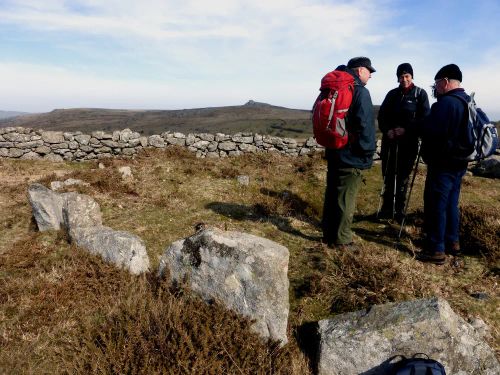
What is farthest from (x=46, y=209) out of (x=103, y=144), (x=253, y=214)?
(x=103, y=144)

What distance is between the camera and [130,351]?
11.7 ft

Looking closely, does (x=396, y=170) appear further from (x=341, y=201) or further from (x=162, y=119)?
(x=162, y=119)

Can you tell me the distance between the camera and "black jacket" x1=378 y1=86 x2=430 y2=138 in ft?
23.2

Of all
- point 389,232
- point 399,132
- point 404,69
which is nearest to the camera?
point 399,132

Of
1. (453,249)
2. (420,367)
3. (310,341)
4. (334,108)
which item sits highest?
(334,108)

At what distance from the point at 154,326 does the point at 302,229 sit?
4.10m

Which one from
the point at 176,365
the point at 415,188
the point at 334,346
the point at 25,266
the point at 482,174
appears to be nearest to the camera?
the point at 176,365

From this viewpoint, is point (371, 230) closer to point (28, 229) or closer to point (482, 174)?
point (28, 229)

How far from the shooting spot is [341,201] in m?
5.79

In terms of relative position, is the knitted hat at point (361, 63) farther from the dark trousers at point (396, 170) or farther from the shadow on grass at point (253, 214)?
the shadow on grass at point (253, 214)

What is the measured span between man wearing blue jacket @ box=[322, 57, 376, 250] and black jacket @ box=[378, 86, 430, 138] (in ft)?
6.51

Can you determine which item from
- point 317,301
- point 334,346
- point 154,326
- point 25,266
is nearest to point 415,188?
point 317,301

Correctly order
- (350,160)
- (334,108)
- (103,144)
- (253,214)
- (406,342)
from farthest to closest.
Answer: (103,144)
(253,214)
(350,160)
(334,108)
(406,342)

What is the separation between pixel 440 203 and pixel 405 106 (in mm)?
2476
